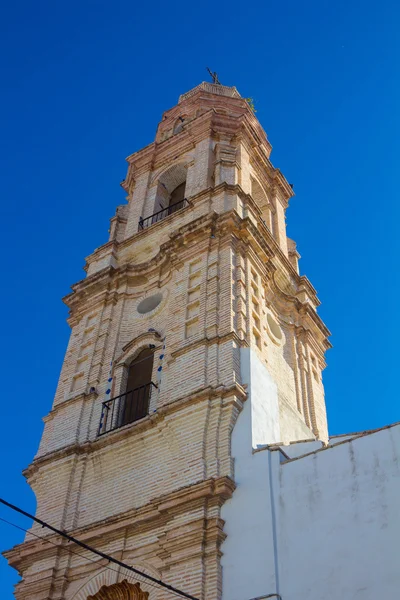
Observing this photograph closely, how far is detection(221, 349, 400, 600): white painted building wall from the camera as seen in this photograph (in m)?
10.1

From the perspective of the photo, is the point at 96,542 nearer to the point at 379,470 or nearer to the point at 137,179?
the point at 379,470

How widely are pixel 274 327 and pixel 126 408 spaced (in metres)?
4.19

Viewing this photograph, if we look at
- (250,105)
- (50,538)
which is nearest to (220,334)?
(50,538)

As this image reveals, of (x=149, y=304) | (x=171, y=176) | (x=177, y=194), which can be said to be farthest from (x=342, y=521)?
(x=171, y=176)

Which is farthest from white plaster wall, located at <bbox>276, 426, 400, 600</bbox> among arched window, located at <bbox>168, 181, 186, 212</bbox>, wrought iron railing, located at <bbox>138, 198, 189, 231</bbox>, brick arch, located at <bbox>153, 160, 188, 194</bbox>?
brick arch, located at <bbox>153, 160, 188, 194</bbox>

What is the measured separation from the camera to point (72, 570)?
12.9 m

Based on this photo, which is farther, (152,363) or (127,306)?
(127,306)

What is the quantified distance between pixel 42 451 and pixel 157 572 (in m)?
4.70

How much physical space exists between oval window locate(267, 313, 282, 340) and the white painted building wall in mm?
5238

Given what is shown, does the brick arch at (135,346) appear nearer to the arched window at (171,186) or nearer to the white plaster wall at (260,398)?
the white plaster wall at (260,398)

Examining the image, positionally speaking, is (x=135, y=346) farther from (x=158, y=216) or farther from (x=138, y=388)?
(x=158, y=216)

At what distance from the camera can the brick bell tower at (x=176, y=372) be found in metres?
12.4

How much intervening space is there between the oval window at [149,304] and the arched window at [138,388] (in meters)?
1.34

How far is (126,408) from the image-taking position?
15.4 m
